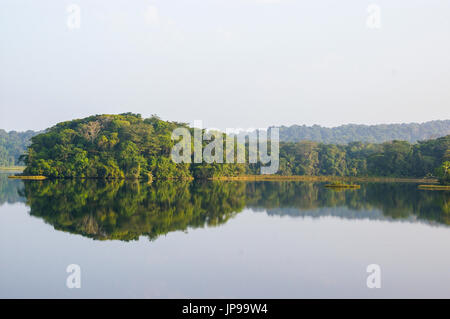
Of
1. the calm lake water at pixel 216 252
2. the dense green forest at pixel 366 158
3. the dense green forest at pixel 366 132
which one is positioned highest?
the dense green forest at pixel 366 132

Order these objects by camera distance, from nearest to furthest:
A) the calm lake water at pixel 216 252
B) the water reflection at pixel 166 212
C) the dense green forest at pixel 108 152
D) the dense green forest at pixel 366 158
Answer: the calm lake water at pixel 216 252
the water reflection at pixel 166 212
the dense green forest at pixel 108 152
the dense green forest at pixel 366 158

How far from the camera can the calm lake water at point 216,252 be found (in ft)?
25.1

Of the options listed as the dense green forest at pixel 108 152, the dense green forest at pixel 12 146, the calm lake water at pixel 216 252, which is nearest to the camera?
the calm lake water at pixel 216 252

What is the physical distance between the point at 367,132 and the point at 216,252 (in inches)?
5777

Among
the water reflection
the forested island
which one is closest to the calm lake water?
the water reflection

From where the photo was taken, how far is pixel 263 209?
20250 mm

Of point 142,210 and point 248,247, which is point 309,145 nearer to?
point 142,210

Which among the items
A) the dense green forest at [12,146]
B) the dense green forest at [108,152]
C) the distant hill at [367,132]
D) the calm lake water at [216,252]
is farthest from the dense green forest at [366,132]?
the calm lake water at [216,252]

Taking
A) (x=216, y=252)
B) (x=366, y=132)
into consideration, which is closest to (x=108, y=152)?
(x=216, y=252)

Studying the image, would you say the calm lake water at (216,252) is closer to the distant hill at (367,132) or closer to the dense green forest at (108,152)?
the dense green forest at (108,152)

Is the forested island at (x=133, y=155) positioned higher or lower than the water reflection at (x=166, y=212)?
higher
